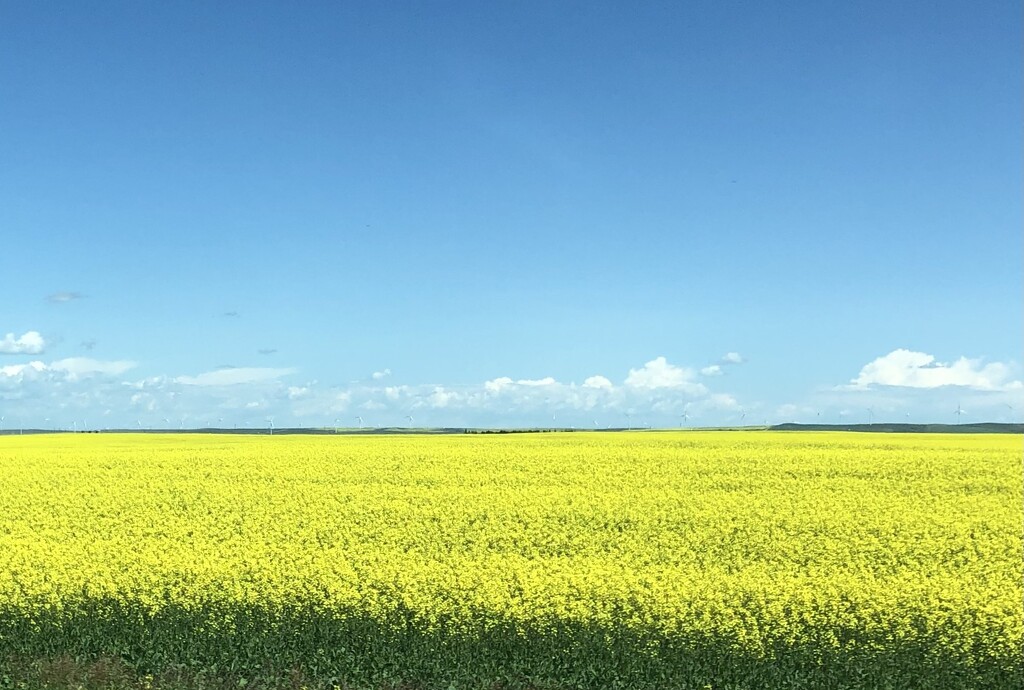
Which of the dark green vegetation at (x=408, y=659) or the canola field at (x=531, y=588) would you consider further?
the canola field at (x=531, y=588)

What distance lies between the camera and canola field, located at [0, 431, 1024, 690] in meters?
8.41

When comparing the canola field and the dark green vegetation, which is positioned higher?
A: the canola field

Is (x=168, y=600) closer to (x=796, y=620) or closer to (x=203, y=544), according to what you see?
(x=203, y=544)

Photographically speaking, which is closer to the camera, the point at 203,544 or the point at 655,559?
the point at 655,559

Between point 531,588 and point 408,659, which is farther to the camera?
point 531,588

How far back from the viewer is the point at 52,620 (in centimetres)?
995

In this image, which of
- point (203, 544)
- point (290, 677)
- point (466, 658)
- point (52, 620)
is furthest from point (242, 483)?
point (466, 658)

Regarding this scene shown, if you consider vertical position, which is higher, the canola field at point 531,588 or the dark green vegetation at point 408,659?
the canola field at point 531,588

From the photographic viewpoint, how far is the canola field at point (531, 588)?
331 inches

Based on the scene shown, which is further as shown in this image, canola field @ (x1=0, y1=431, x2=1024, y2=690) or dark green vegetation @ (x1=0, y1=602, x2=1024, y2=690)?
canola field @ (x1=0, y1=431, x2=1024, y2=690)

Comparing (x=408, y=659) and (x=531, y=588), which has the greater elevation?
(x=531, y=588)

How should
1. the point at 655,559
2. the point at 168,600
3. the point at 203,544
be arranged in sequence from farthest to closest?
1. the point at 203,544
2. the point at 655,559
3. the point at 168,600

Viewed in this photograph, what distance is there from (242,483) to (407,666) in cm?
1068

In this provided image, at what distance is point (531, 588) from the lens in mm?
9273
